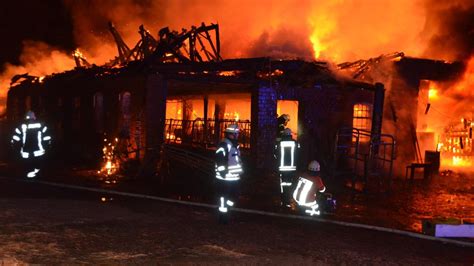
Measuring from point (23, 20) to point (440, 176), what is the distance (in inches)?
1241

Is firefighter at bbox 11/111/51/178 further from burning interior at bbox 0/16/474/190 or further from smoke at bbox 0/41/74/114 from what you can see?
smoke at bbox 0/41/74/114

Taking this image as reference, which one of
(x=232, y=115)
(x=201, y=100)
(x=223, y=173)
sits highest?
(x=201, y=100)

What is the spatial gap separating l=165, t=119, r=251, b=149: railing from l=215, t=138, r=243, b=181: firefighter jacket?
7.51 m

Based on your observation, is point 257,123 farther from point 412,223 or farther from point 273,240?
point 273,240

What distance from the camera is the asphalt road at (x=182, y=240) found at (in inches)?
217

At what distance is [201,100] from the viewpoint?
2184cm

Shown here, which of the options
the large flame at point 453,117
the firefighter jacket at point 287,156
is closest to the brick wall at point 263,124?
the firefighter jacket at point 287,156

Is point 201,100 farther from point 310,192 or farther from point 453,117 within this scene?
point 310,192

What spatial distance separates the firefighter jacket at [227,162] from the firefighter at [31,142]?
611 cm

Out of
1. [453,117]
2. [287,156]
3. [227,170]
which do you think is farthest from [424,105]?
[227,170]

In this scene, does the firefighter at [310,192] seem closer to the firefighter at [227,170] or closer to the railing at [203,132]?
the firefighter at [227,170]

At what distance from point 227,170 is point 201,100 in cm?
1463

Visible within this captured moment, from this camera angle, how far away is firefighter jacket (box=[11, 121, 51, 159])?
11406 mm

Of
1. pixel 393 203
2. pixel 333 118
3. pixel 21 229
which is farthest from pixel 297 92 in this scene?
pixel 21 229
